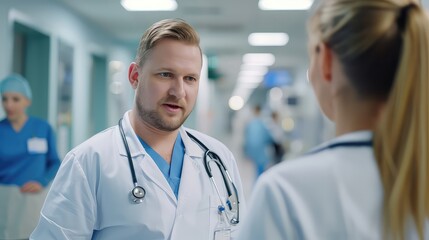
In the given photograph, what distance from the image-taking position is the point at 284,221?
0.68 meters

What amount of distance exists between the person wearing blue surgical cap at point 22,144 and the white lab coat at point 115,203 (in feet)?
5.40

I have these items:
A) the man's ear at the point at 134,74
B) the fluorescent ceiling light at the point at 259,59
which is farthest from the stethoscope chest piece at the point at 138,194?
the fluorescent ceiling light at the point at 259,59

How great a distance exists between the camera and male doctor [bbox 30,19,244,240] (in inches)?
50.4

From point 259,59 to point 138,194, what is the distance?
8.42m

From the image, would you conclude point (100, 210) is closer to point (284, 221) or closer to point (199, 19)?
point (284, 221)

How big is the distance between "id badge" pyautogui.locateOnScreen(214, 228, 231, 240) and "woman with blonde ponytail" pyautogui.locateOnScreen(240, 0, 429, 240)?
668 millimetres

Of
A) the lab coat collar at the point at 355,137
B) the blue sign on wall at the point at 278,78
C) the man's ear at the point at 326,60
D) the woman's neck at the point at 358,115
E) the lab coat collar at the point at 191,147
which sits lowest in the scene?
the lab coat collar at the point at 191,147

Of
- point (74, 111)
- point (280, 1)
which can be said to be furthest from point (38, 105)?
point (280, 1)

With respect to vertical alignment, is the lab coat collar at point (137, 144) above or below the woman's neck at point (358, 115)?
below

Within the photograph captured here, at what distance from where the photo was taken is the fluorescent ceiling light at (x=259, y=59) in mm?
8875

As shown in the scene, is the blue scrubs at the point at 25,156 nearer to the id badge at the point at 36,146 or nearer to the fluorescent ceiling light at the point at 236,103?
the id badge at the point at 36,146

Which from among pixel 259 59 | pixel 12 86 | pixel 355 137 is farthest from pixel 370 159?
pixel 259 59

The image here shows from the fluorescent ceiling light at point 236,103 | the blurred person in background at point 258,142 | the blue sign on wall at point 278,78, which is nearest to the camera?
the blurred person in background at point 258,142

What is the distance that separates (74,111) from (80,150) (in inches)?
169
